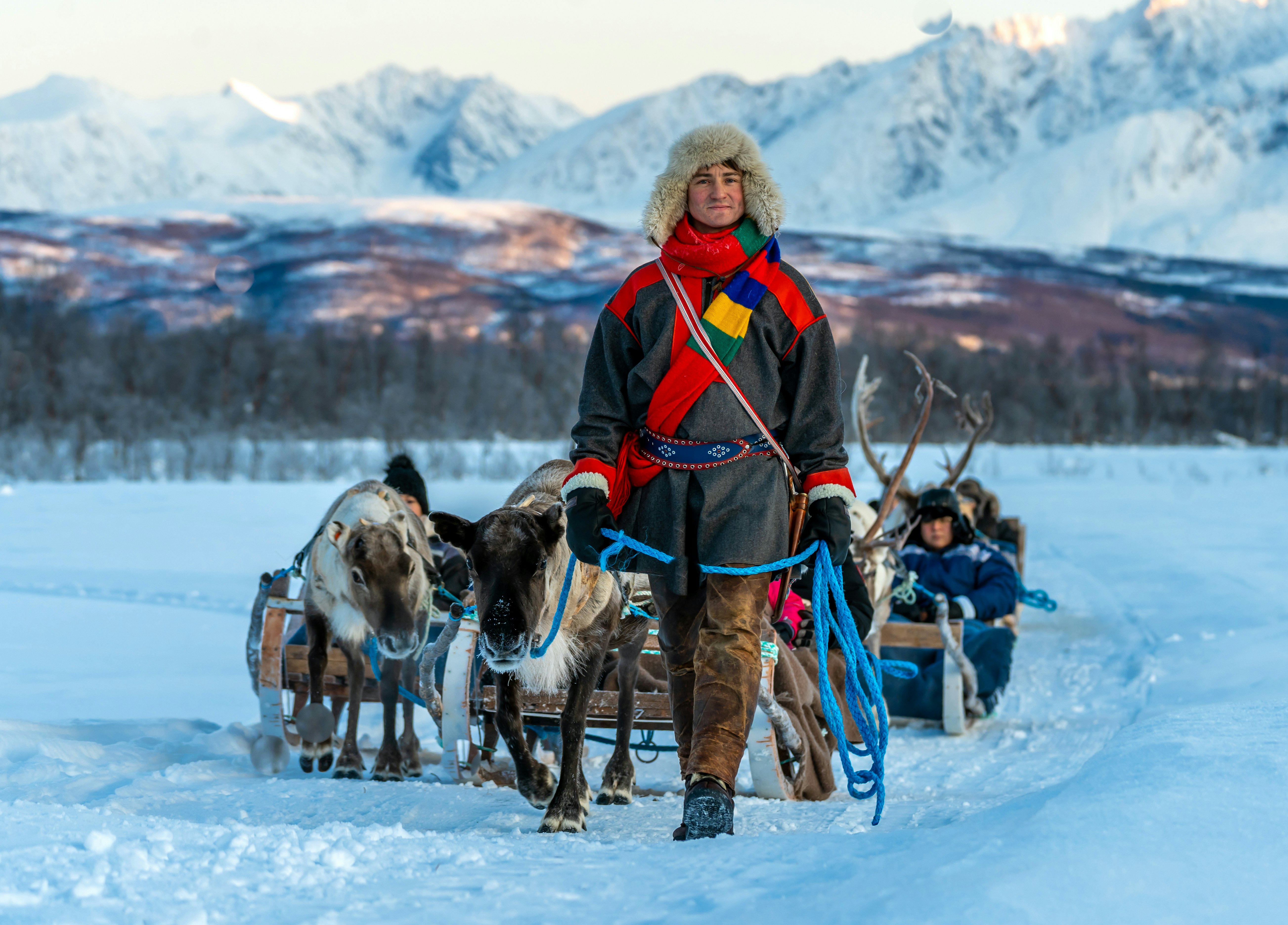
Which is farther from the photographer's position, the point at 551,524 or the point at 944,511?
the point at 944,511

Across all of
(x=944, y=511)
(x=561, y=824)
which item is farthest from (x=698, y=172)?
(x=944, y=511)

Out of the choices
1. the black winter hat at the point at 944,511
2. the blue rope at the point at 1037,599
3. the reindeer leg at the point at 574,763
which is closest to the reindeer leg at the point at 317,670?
the reindeer leg at the point at 574,763

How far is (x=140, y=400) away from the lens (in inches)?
1907

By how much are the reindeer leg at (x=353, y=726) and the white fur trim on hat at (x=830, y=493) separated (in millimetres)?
2592

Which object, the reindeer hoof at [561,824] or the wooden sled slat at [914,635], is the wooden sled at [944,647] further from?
the reindeer hoof at [561,824]

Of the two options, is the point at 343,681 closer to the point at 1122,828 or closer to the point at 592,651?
the point at 592,651

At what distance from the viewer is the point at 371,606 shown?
4.75 meters

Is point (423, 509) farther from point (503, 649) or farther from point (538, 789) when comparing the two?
point (503, 649)

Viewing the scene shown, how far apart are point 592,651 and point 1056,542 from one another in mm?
13889

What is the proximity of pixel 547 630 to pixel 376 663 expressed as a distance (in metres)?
1.78

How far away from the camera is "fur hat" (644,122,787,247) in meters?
3.36

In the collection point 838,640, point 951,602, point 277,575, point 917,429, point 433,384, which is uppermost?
point 917,429

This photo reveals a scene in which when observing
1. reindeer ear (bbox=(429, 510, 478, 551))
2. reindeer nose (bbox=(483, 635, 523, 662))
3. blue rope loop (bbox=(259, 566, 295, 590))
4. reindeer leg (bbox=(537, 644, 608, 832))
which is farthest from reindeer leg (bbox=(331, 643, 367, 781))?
reindeer nose (bbox=(483, 635, 523, 662))

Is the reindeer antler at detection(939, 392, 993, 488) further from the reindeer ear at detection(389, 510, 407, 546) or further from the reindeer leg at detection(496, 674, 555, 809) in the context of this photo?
the reindeer leg at detection(496, 674, 555, 809)
